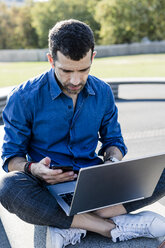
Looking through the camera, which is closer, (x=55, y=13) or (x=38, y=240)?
(x=38, y=240)

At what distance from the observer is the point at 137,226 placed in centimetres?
238

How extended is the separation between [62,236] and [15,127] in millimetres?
856

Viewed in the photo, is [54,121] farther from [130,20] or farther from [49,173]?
[130,20]

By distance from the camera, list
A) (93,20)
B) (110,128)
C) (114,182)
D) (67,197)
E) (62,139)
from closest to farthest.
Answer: (114,182)
(67,197)
(62,139)
(110,128)
(93,20)

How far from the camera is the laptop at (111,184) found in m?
1.90

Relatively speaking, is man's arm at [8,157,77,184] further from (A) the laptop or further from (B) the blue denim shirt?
(B) the blue denim shirt

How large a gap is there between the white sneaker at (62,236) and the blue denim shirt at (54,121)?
1.73 ft

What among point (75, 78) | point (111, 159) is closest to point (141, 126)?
point (111, 159)

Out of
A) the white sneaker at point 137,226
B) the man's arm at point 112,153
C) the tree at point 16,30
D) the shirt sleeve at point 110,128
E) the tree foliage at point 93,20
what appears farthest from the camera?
the tree at point 16,30

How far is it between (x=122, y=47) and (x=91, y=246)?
36.4 meters

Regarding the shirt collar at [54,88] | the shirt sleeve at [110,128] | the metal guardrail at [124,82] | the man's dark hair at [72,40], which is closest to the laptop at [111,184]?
the shirt sleeve at [110,128]

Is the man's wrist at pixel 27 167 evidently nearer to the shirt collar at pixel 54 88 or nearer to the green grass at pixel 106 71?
the shirt collar at pixel 54 88

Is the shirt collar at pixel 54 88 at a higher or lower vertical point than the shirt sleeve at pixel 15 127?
higher

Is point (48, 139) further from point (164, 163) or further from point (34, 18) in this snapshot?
point (34, 18)
